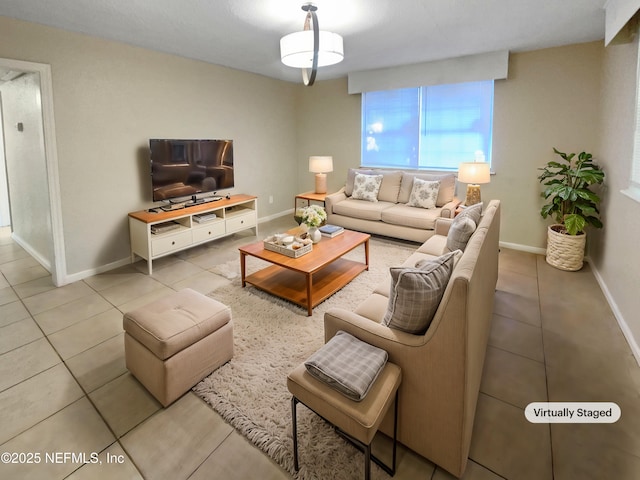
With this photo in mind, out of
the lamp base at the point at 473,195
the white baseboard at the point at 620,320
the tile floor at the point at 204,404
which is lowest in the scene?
the tile floor at the point at 204,404

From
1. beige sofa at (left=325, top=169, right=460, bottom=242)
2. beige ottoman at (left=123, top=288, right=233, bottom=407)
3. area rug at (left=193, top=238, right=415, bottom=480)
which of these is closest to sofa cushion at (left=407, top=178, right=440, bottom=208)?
beige sofa at (left=325, top=169, right=460, bottom=242)

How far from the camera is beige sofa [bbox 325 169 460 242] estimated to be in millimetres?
4398

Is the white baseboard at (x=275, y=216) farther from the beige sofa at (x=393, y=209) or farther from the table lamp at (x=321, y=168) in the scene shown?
the beige sofa at (x=393, y=209)

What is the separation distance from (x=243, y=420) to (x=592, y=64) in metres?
4.86

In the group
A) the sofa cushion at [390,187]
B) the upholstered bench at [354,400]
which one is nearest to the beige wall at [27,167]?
the upholstered bench at [354,400]

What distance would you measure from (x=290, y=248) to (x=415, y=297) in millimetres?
1808

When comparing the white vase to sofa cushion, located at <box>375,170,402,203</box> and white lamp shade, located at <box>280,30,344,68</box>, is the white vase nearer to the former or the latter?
white lamp shade, located at <box>280,30,344,68</box>

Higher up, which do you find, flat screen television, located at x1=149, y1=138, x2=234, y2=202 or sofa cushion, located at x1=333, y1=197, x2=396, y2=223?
flat screen television, located at x1=149, y1=138, x2=234, y2=202

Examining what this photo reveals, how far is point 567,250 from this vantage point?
143 inches

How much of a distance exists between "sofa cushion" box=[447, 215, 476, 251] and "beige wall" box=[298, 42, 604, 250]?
2241 mm

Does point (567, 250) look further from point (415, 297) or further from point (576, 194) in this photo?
point (415, 297)

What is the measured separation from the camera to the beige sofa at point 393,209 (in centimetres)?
440

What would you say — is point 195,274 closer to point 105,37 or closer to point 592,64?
point 105,37

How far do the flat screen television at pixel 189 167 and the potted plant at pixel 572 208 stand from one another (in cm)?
405
